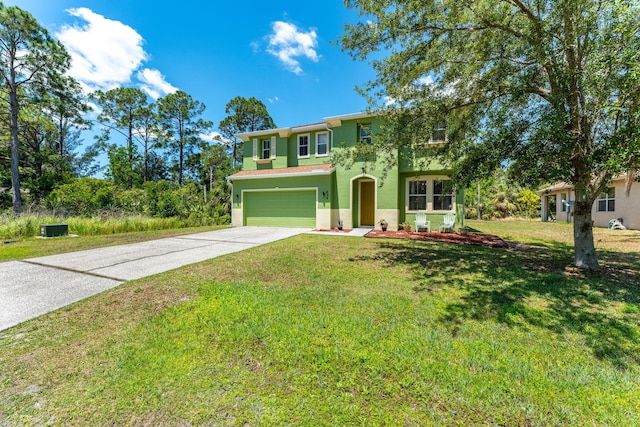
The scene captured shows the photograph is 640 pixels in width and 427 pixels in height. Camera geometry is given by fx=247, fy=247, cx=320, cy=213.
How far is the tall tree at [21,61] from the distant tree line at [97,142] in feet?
0.16

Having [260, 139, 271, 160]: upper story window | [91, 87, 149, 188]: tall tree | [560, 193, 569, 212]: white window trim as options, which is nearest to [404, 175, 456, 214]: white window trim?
[260, 139, 271, 160]: upper story window

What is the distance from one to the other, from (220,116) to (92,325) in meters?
29.7

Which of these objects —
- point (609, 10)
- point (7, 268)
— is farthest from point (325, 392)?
point (7, 268)

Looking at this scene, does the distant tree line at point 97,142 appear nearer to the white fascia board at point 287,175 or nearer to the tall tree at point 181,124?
the tall tree at point 181,124

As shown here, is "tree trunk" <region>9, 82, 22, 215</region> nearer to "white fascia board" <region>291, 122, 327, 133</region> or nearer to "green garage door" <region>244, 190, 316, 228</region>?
"green garage door" <region>244, 190, 316, 228</region>

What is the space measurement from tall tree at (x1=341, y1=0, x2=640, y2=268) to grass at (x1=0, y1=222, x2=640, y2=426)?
2.43 metres

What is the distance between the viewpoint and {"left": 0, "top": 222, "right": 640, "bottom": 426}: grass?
2.01 metres

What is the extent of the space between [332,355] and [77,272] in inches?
244

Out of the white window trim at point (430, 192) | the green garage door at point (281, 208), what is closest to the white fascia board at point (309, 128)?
the green garage door at point (281, 208)

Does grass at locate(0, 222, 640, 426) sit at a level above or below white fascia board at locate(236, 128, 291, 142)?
below

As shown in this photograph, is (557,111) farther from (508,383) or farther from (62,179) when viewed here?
(62,179)

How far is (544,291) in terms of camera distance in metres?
4.48

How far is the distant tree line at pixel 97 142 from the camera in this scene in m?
16.8

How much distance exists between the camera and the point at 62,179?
77.2 feet
